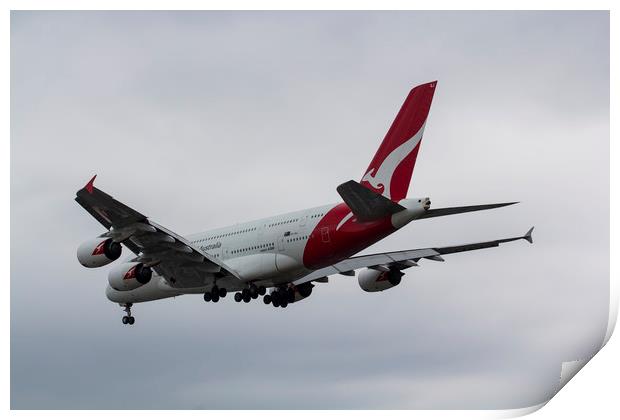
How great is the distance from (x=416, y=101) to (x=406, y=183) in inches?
108

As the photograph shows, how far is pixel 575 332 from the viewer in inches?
965

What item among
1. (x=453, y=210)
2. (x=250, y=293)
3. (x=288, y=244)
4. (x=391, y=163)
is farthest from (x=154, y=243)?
(x=453, y=210)

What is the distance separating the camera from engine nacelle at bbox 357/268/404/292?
4119cm

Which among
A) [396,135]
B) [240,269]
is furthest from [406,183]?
[240,269]

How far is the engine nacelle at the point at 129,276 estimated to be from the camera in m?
39.1

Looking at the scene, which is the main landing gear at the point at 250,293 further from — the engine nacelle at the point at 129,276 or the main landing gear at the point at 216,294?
the engine nacelle at the point at 129,276

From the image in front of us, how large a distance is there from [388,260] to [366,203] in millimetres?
7364

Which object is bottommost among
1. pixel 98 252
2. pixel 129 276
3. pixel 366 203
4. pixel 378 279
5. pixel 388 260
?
pixel 366 203

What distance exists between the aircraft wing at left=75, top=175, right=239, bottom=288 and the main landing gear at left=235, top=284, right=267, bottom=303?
1.07 metres

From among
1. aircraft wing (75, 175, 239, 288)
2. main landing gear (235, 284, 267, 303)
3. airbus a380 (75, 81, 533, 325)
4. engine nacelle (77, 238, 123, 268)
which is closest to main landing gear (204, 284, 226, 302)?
airbus a380 (75, 81, 533, 325)

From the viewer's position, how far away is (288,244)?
122ft

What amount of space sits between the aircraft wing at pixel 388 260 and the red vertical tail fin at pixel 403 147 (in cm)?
525

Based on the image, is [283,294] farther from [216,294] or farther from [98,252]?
[98,252]

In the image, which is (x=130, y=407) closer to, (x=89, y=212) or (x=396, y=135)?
(x=89, y=212)
